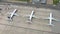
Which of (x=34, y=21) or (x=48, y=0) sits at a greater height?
(x=48, y=0)

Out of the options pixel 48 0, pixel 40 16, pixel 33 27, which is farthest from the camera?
pixel 48 0

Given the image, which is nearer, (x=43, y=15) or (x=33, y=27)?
(x=33, y=27)

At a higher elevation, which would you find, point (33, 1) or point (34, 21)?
point (33, 1)

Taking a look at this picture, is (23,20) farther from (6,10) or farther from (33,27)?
(6,10)

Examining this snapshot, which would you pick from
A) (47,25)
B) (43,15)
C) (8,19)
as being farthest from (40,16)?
(8,19)

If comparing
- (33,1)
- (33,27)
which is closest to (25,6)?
(33,1)

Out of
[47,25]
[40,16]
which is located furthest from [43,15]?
[47,25]

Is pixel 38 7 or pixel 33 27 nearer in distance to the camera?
pixel 33 27

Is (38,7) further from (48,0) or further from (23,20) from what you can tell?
(23,20)

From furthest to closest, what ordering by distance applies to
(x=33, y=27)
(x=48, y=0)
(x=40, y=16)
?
(x=48, y=0)
(x=40, y=16)
(x=33, y=27)
